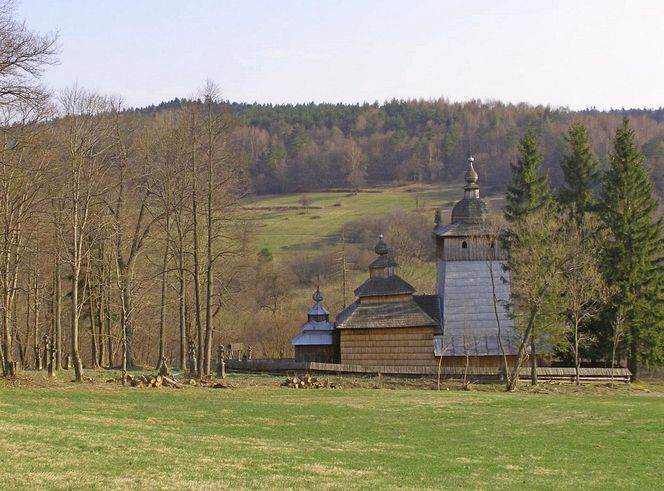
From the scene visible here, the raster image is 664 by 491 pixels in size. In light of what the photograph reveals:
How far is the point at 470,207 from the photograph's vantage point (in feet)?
152

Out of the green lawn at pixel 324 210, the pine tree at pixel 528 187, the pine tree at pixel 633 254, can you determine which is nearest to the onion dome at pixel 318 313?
the pine tree at pixel 528 187

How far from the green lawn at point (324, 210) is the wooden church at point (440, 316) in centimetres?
4499

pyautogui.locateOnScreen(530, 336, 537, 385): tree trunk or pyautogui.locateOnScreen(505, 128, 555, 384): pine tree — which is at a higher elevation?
pyautogui.locateOnScreen(505, 128, 555, 384): pine tree

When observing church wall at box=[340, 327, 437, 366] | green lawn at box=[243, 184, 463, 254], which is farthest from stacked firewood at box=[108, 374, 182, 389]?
green lawn at box=[243, 184, 463, 254]


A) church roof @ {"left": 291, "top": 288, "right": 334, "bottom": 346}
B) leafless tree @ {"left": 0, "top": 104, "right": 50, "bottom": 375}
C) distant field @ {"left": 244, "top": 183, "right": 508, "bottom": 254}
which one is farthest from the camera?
distant field @ {"left": 244, "top": 183, "right": 508, "bottom": 254}

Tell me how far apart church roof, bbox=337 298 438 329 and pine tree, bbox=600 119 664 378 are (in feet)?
33.4

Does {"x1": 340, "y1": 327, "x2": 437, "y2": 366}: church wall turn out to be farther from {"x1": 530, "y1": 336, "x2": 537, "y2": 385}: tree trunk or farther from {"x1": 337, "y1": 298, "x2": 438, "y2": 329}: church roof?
{"x1": 530, "y1": 336, "x2": 537, "y2": 385}: tree trunk

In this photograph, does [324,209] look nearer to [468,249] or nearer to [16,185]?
[468,249]

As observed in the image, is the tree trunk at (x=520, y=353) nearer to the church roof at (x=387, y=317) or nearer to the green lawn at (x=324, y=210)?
the church roof at (x=387, y=317)

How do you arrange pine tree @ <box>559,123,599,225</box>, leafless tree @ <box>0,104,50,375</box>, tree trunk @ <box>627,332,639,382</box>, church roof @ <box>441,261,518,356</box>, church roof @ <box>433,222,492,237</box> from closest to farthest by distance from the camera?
leafless tree @ <box>0,104,50,375</box> → church roof @ <box>441,261,518,356</box> → tree trunk @ <box>627,332,639,382</box> → church roof @ <box>433,222,492,237</box> → pine tree @ <box>559,123,599,225</box>

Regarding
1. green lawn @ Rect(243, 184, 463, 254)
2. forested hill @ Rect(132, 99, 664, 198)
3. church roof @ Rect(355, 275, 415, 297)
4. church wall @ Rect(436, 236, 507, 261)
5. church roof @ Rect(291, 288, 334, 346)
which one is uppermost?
forested hill @ Rect(132, 99, 664, 198)

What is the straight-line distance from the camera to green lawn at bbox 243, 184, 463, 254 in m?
95.9

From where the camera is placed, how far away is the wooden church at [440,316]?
1693 inches

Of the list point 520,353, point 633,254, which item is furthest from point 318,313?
point 633,254
